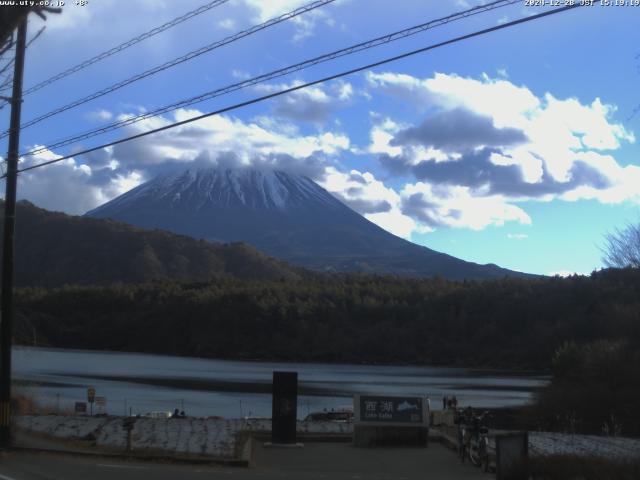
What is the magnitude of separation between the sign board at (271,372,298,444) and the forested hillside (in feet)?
331

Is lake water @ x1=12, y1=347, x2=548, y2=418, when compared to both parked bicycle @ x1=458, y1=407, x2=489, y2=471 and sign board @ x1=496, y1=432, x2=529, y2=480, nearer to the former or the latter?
parked bicycle @ x1=458, y1=407, x2=489, y2=471

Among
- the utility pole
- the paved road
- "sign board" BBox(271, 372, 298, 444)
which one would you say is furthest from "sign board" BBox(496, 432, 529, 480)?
the utility pole

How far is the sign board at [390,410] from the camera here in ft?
62.7

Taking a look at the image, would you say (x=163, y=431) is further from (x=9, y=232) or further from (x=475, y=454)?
(x=475, y=454)

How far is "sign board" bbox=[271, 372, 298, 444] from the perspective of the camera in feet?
61.4

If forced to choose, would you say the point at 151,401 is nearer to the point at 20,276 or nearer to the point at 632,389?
the point at 632,389

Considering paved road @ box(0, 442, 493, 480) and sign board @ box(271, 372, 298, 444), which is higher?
sign board @ box(271, 372, 298, 444)

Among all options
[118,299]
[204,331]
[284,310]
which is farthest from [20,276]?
[284,310]

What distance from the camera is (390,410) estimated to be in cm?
1925

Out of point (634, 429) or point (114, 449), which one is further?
point (634, 429)

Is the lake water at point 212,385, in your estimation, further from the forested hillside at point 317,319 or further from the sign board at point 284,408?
the sign board at point 284,408

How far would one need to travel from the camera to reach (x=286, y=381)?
1914cm

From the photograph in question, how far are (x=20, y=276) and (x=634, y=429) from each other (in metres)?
157

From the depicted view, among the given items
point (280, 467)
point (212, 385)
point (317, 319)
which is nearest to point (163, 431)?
point (280, 467)
